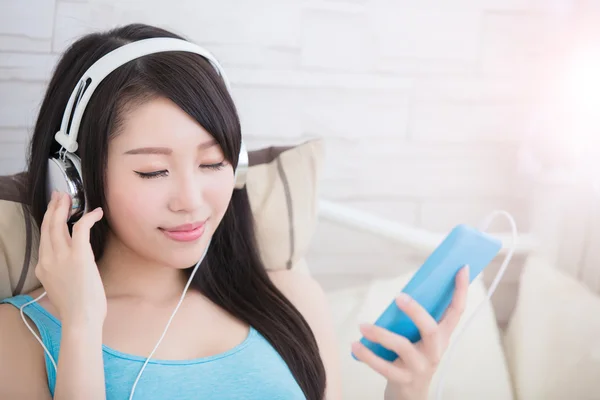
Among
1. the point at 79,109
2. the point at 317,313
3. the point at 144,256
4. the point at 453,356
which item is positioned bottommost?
the point at 453,356

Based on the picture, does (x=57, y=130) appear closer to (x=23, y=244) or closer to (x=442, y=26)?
(x=23, y=244)

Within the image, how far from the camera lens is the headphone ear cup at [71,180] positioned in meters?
0.90

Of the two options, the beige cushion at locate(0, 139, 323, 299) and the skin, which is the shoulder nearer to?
the skin

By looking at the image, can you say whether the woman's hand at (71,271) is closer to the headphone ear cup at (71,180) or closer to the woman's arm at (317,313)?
the headphone ear cup at (71,180)

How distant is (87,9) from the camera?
4.12 ft

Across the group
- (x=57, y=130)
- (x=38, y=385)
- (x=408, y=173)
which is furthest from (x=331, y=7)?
(x=38, y=385)

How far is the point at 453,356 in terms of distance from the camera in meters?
1.28

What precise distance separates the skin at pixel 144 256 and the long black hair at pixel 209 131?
0.02 m

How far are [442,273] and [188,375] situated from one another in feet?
1.24

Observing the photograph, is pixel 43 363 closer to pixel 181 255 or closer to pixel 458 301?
pixel 181 255

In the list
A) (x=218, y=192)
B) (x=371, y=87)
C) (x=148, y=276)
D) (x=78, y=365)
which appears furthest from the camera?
(x=371, y=87)

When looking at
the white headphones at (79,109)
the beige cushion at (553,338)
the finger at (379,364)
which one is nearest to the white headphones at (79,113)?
the white headphones at (79,109)

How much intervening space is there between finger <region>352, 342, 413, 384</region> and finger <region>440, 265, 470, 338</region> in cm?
8

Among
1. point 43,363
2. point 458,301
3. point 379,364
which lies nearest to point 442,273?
point 458,301
